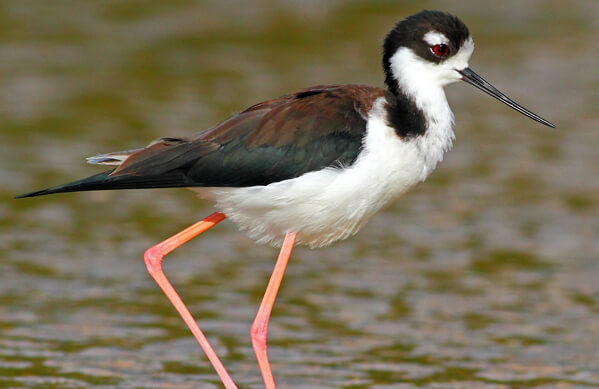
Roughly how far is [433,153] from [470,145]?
18.4ft

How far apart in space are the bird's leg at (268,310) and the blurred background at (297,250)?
575 mm

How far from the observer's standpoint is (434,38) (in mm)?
5801

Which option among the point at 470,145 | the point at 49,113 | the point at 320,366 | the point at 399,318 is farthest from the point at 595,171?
the point at 49,113

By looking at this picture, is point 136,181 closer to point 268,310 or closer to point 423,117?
point 268,310

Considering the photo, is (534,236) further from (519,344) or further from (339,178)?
(339,178)

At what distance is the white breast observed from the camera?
5.54 meters

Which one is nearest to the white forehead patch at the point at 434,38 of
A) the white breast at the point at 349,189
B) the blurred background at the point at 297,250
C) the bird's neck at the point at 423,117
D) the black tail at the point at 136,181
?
the bird's neck at the point at 423,117

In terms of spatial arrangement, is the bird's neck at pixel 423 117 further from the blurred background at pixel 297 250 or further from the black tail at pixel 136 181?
the blurred background at pixel 297 250

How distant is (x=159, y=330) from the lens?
726cm

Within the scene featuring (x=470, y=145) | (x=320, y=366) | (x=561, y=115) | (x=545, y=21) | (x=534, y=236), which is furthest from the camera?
(x=545, y=21)

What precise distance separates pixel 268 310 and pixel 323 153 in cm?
98

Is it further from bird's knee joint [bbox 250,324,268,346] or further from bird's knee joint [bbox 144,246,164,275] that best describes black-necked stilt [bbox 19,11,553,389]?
bird's knee joint [bbox 144,246,164,275]

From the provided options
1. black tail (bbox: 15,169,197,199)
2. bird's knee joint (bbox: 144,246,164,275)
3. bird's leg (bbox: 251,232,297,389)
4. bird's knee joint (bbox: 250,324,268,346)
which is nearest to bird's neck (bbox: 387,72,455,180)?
bird's leg (bbox: 251,232,297,389)

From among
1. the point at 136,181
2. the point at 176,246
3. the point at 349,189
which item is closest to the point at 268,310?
the point at 176,246
